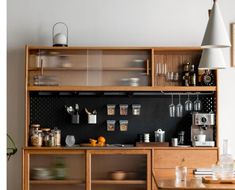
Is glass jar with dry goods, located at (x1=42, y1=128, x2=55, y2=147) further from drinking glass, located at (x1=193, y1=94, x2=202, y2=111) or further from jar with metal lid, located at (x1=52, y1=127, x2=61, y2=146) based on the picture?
drinking glass, located at (x1=193, y1=94, x2=202, y2=111)

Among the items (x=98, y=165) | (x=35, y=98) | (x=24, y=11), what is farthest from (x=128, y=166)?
(x=24, y=11)

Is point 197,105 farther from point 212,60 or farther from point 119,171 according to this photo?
point 212,60

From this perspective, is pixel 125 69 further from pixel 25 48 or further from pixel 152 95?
pixel 25 48

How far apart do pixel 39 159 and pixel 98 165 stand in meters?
0.63

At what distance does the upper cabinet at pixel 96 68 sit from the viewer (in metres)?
4.71

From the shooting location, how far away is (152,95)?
499 centimetres

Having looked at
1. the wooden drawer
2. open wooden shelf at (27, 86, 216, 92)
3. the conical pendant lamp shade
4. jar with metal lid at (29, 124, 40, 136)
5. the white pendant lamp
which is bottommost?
the wooden drawer

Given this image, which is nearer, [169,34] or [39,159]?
[39,159]

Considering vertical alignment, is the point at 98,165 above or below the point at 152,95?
below

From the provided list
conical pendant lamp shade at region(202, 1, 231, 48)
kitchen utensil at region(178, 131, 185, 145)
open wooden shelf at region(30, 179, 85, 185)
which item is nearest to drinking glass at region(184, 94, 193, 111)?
kitchen utensil at region(178, 131, 185, 145)

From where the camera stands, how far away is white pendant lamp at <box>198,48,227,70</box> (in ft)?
10.9

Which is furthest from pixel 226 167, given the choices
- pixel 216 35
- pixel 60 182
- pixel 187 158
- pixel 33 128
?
pixel 33 128

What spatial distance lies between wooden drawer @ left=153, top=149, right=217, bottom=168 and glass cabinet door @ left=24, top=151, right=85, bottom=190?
31.7 inches

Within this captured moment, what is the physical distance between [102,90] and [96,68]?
0.83 feet
